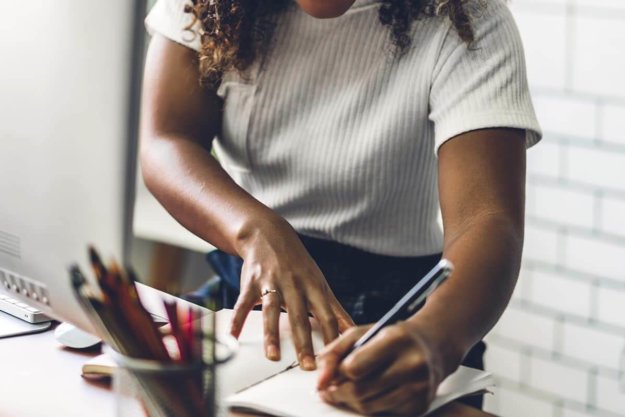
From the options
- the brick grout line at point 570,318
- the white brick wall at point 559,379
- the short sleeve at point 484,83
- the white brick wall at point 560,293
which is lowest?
the white brick wall at point 559,379

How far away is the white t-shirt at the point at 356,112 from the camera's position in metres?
1.41

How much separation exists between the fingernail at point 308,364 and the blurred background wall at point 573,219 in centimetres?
115

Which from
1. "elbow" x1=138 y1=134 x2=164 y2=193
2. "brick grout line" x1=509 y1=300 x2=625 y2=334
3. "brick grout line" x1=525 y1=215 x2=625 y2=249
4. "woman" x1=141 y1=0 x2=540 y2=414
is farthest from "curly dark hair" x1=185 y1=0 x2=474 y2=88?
"brick grout line" x1=509 y1=300 x2=625 y2=334

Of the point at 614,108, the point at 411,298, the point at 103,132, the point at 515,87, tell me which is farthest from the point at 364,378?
the point at 614,108

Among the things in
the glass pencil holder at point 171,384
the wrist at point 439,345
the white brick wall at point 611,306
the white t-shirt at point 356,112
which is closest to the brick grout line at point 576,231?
the white brick wall at point 611,306

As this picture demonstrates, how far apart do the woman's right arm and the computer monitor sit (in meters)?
0.21

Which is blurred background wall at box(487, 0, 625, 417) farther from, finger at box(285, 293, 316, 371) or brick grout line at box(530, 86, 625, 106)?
finger at box(285, 293, 316, 371)

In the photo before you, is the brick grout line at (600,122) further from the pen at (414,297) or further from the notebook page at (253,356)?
the pen at (414,297)

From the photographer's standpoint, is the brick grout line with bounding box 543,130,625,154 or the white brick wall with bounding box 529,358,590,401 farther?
the white brick wall with bounding box 529,358,590,401

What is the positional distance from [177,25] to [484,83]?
507 mm

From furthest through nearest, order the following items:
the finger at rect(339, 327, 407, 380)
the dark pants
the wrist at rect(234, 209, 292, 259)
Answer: the dark pants, the wrist at rect(234, 209, 292, 259), the finger at rect(339, 327, 407, 380)

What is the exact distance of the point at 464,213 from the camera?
1279 mm

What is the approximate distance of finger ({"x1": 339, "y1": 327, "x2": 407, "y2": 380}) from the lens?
910mm

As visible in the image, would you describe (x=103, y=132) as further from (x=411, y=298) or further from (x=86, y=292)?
(x=411, y=298)
